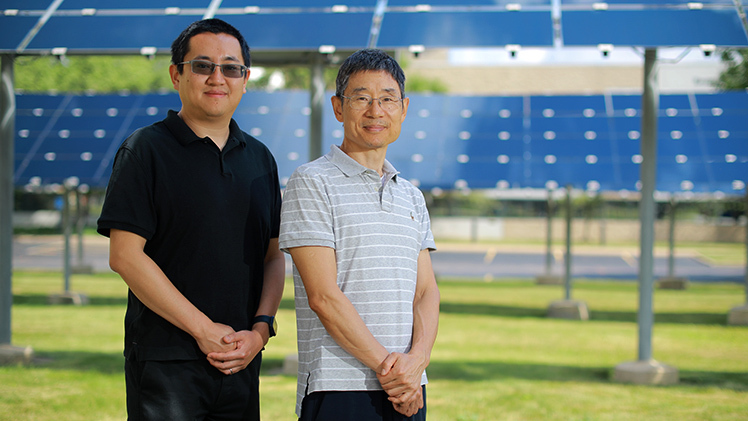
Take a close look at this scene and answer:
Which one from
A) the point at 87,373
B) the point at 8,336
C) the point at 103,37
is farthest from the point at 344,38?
the point at 8,336

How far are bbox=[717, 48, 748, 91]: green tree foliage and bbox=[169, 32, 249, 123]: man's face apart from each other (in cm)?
1704

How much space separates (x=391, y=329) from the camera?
267 centimetres

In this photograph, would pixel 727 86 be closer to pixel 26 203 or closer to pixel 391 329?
pixel 391 329

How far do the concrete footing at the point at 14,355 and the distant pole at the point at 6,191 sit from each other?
192 mm

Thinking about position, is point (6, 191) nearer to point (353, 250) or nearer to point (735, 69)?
point (353, 250)

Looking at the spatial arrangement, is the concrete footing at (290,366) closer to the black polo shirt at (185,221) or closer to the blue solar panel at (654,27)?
the blue solar panel at (654,27)

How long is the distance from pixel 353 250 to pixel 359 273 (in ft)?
0.28

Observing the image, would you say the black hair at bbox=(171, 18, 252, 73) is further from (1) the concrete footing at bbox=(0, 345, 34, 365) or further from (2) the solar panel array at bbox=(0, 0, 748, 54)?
(1) the concrete footing at bbox=(0, 345, 34, 365)

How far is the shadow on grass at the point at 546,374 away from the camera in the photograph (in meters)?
7.74

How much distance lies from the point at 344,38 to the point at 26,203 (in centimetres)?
4232

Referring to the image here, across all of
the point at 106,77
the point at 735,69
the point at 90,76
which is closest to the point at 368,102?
the point at 735,69

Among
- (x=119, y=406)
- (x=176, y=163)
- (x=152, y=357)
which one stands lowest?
(x=119, y=406)

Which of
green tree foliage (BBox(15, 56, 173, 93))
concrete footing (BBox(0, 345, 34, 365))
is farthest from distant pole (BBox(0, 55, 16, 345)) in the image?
green tree foliage (BBox(15, 56, 173, 93))

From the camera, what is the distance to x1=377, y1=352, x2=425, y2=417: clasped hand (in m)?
2.58
